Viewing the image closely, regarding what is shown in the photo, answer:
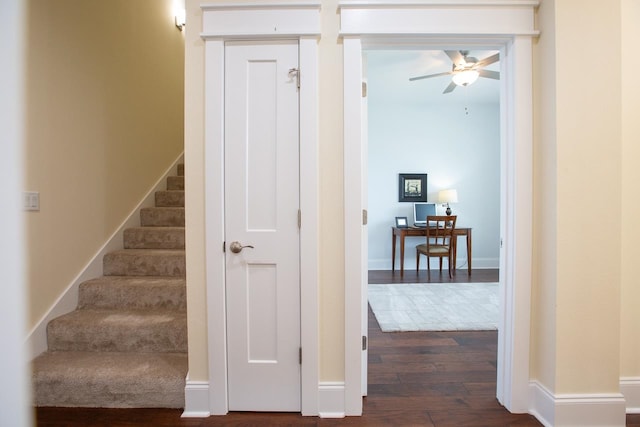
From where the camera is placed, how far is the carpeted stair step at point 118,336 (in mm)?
1966

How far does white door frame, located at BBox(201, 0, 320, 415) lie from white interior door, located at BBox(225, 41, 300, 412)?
4cm

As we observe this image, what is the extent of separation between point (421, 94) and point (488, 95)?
3.64 ft

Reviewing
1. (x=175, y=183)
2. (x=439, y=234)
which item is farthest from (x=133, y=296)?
(x=439, y=234)

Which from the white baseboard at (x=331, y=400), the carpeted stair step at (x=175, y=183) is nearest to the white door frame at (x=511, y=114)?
the white baseboard at (x=331, y=400)

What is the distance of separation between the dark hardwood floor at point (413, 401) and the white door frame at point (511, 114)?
0.16 metres

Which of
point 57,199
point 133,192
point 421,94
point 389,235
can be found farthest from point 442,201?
point 57,199

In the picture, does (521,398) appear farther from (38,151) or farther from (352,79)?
(38,151)

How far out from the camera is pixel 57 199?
2.12 metres

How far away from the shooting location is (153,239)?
2.72 meters

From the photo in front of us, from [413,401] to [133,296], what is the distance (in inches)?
80.5

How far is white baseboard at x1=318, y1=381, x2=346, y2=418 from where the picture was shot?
1693 millimetres

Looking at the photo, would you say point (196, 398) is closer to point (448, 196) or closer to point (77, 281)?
point (77, 281)

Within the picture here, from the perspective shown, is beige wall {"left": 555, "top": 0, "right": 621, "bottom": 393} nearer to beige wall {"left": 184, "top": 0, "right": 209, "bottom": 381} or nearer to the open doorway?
beige wall {"left": 184, "top": 0, "right": 209, "bottom": 381}

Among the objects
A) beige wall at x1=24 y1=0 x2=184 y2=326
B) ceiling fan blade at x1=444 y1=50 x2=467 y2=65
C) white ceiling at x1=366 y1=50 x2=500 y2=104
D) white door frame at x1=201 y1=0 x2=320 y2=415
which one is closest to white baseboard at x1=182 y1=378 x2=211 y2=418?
white door frame at x1=201 y1=0 x2=320 y2=415
